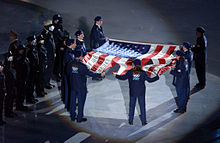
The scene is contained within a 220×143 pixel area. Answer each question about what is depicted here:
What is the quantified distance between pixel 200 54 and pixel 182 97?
257 cm

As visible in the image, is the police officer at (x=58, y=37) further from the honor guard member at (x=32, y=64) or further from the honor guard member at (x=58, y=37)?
the honor guard member at (x=32, y=64)


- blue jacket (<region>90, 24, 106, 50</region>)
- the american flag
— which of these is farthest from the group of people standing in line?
blue jacket (<region>90, 24, 106, 50</region>)

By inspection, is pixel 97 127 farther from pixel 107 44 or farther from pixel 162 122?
pixel 107 44

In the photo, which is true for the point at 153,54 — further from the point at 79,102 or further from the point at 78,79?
the point at 79,102

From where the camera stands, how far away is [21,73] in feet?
36.3

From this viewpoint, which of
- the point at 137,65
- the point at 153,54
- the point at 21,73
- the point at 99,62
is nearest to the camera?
the point at 137,65

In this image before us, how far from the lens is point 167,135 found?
984 cm

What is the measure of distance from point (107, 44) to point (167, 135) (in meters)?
4.44

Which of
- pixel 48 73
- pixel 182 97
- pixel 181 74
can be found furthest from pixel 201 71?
pixel 48 73

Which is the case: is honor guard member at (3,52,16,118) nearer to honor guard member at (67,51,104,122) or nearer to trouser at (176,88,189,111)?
honor guard member at (67,51,104,122)

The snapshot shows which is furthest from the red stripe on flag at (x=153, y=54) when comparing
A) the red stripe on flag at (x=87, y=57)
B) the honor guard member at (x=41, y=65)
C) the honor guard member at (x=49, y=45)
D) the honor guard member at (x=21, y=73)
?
the honor guard member at (x=21, y=73)

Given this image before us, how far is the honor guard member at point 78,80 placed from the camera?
10.2m

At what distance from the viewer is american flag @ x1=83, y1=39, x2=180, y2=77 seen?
1130 centimetres

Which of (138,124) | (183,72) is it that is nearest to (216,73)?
(183,72)
